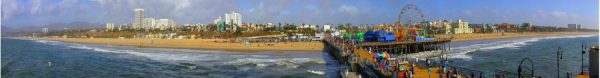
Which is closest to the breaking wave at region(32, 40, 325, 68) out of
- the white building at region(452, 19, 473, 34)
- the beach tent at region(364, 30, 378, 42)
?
the beach tent at region(364, 30, 378, 42)

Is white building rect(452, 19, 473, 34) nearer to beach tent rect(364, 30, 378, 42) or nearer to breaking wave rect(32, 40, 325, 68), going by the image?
beach tent rect(364, 30, 378, 42)

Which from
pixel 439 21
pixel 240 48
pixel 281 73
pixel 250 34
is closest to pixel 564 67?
pixel 281 73

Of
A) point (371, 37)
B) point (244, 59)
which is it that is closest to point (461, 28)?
point (371, 37)

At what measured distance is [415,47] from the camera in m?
62.4

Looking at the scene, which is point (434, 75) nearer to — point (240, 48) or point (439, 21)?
point (240, 48)

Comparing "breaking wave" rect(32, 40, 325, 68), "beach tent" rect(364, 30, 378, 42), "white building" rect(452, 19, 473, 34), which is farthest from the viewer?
"white building" rect(452, 19, 473, 34)

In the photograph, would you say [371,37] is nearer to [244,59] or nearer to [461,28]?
[244,59]

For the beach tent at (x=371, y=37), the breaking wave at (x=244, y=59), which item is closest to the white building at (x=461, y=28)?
the beach tent at (x=371, y=37)

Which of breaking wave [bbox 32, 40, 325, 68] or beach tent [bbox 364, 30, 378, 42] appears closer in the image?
breaking wave [bbox 32, 40, 325, 68]

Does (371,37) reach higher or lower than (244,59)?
higher

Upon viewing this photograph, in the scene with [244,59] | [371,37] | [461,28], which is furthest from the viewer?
[461,28]

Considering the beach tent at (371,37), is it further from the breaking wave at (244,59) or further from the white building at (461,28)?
the white building at (461,28)

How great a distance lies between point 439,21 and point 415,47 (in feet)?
371

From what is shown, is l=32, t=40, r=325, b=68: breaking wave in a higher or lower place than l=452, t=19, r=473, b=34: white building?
lower
